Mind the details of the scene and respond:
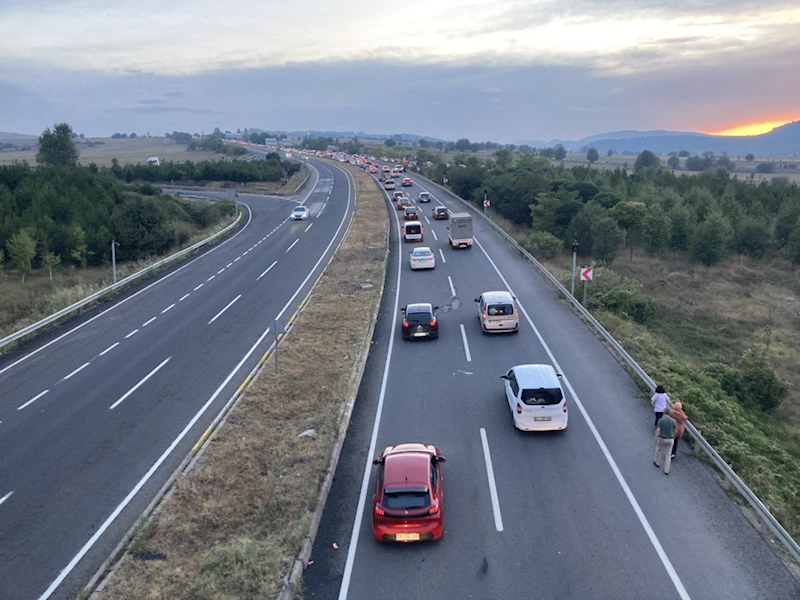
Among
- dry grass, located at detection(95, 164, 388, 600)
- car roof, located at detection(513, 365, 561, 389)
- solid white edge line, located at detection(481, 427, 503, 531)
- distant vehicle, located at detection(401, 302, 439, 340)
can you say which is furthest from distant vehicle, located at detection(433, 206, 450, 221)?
solid white edge line, located at detection(481, 427, 503, 531)

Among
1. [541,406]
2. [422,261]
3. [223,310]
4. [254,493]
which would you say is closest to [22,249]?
[223,310]

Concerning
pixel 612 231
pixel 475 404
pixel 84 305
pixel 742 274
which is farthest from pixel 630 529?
pixel 742 274

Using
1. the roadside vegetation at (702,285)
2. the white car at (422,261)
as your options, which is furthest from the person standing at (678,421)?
the white car at (422,261)

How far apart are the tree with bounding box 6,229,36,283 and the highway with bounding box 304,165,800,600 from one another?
34.7 m

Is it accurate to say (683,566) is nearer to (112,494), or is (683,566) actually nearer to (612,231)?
(112,494)

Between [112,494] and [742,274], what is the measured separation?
47.6m

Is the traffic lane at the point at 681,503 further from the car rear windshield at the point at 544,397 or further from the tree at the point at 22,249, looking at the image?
the tree at the point at 22,249

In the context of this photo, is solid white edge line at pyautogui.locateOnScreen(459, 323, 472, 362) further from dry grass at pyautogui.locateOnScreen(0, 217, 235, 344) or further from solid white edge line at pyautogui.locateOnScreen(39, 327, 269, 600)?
dry grass at pyautogui.locateOnScreen(0, 217, 235, 344)

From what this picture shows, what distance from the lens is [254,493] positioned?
540 inches

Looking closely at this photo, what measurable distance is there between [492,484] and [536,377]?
11.9ft

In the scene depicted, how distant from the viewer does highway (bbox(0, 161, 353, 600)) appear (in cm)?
1255

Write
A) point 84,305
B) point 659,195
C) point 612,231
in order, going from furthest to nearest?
point 659,195 → point 612,231 → point 84,305

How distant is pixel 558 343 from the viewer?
23.5 m

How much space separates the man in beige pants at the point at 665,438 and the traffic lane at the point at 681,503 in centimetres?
37
